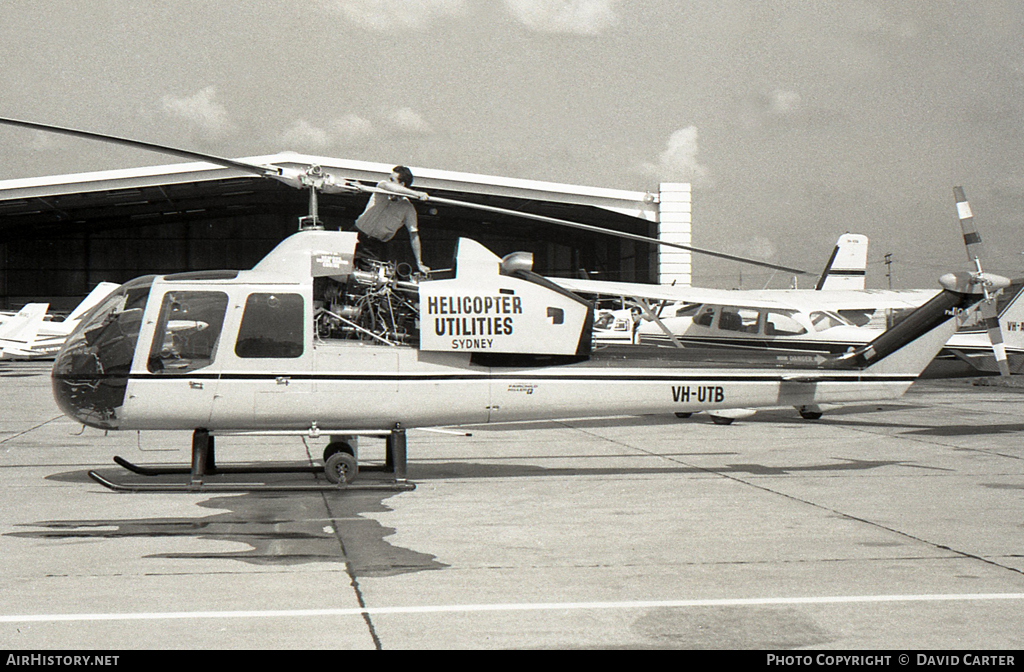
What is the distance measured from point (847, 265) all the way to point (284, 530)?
74.4ft

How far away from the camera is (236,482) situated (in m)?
10.0

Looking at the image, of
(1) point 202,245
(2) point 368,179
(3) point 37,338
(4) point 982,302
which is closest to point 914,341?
(4) point 982,302

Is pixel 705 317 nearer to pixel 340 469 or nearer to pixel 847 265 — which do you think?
pixel 847 265

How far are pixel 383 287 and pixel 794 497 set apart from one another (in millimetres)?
4502

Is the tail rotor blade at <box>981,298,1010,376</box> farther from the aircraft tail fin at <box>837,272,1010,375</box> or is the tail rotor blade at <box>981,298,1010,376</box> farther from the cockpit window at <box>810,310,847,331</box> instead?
the cockpit window at <box>810,310,847,331</box>

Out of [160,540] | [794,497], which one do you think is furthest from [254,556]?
[794,497]

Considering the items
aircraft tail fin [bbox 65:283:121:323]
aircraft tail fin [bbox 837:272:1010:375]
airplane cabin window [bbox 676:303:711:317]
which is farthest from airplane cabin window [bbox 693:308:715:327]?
aircraft tail fin [bbox 65:283:121:323]

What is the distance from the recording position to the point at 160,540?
24.6 feet

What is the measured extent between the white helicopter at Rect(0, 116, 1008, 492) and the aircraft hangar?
28.5m

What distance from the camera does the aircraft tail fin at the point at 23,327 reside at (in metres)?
34.5

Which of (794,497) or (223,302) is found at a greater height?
(223,302)

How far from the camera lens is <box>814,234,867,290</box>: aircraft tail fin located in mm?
27438

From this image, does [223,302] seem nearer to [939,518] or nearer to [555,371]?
[555,371]

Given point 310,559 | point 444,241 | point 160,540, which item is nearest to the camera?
point 310,559
